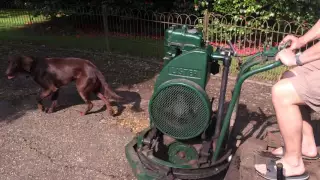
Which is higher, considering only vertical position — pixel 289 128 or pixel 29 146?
pixel 289 128

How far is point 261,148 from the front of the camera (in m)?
3.65

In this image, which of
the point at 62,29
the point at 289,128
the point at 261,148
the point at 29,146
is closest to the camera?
the point at 289,128

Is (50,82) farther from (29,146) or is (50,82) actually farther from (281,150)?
(281,150)

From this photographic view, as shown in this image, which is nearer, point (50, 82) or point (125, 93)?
point (50, 82)

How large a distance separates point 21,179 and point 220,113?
2420 millimetres

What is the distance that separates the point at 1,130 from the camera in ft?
16.9

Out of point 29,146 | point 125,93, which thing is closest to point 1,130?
point 29,146

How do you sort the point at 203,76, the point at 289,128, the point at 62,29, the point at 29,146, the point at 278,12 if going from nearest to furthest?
1. the point at 289,128
2. the point at 203,76
3. the point at 29,146
4. the point at 278,12
5. the point at 62,29

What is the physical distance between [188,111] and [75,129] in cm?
240

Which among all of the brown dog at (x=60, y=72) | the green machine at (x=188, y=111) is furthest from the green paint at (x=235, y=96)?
the brown dog at (x=60, y=72)

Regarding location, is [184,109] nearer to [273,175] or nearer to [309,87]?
[273,175]

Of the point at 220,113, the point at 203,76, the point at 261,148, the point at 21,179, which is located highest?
the point at 203,76

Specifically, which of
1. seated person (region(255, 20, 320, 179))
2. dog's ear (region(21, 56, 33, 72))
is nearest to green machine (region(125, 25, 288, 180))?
seated person (region(255, 20, 320, 179))

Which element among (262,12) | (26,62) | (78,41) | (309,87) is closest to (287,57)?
(309,87)
